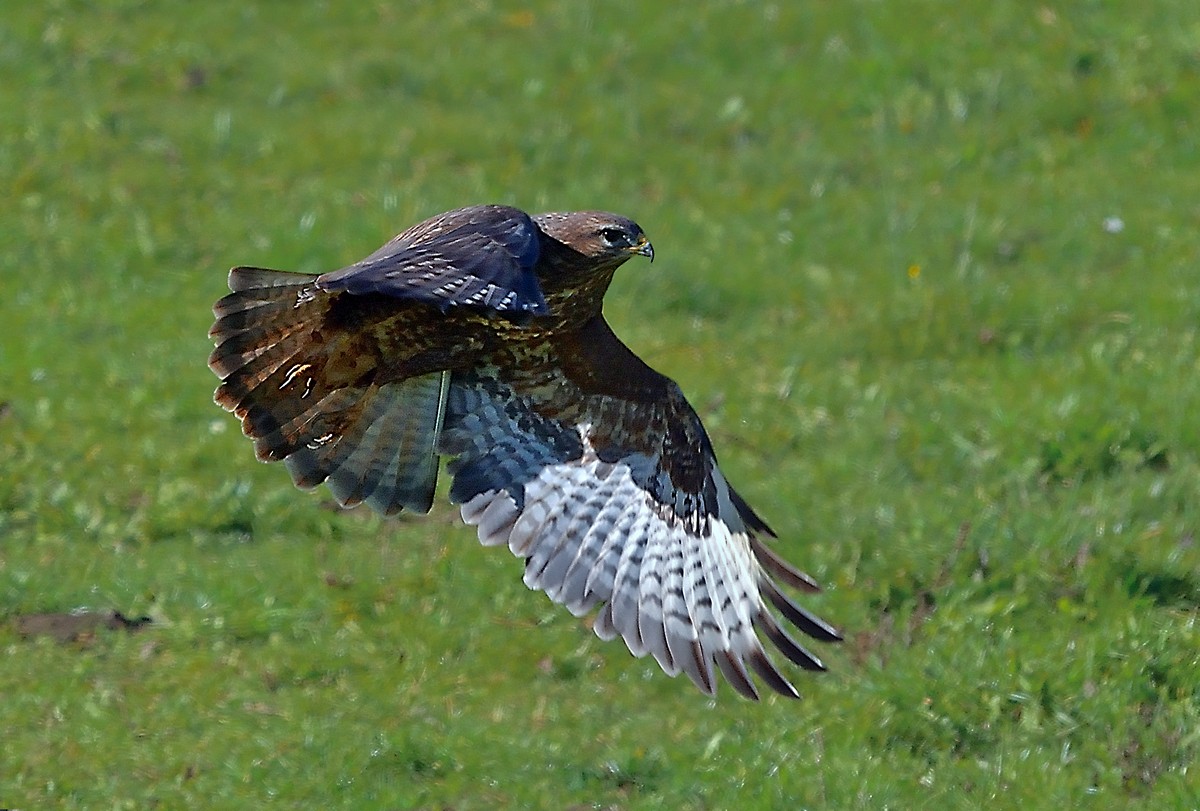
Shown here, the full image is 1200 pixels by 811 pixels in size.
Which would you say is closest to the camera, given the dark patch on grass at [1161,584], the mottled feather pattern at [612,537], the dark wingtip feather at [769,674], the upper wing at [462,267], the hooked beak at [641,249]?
the upper wing at [462,267]

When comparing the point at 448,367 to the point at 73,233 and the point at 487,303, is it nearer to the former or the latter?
the point at 487,303

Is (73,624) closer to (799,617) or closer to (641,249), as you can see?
(641,249)

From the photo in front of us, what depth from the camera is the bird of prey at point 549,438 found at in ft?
22.4

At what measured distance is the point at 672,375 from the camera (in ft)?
33.0

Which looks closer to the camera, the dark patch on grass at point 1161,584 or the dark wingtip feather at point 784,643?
the dark wingtip feather at point 784,643

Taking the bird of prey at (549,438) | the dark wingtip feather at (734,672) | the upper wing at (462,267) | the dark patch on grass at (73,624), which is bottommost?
the dark patch on grass at (73,624)

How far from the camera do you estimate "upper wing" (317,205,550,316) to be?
5.70 meters

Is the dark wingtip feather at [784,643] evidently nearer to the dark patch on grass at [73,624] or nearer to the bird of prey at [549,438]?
the bird of prey at [549,438]

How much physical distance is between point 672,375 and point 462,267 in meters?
4.26

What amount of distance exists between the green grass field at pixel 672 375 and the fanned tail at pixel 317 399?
0.85 meters

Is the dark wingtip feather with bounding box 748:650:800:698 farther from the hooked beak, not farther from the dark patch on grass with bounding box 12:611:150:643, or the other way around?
the dark patch on grass with bounding box 12:611:150:643

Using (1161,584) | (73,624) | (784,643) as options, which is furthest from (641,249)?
(73,624)

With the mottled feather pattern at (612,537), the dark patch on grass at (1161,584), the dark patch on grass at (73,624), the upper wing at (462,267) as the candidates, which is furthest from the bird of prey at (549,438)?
the dark patch on grass at (1161,584)

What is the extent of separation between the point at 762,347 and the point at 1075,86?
3860 mm
